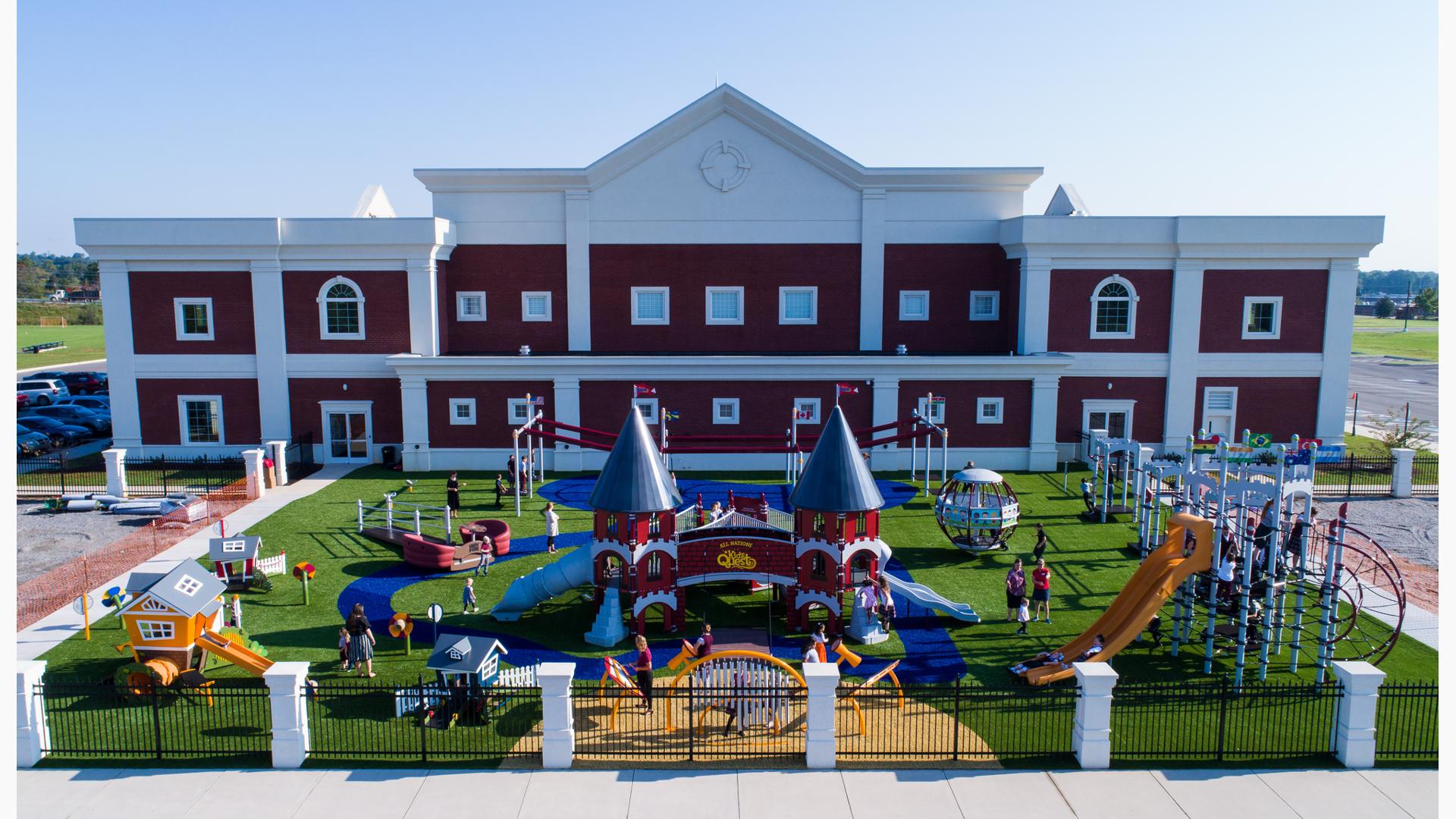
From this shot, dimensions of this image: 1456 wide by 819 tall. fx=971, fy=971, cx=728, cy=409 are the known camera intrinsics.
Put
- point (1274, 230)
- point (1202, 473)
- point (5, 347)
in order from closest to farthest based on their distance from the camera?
point (5, 347) → point (1202, 473) → point (1274, 230)

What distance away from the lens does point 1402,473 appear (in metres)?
32.7

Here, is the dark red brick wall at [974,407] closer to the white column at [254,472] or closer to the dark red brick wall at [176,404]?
the white column at [254,472]

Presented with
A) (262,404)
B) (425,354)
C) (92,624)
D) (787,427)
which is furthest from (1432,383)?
(92,624)

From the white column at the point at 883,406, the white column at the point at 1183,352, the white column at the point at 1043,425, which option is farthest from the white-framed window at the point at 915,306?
the white column at the point at 1183,352

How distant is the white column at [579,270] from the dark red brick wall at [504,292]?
1.07 ft

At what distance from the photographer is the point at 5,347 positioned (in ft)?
44.7

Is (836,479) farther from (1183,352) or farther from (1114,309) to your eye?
(1183,352)

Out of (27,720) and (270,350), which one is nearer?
(27,720)

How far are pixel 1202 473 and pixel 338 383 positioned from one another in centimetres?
3025

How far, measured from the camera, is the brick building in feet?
118

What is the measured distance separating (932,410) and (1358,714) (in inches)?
883

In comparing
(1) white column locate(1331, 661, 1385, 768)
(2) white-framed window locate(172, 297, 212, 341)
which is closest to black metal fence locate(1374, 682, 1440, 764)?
(1) white column locate(1331, 661, 1385, 768)

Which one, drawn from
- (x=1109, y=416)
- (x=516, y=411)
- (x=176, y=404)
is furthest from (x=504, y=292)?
(x=1109, y=416)

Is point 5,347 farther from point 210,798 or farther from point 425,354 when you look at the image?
point 425,354
